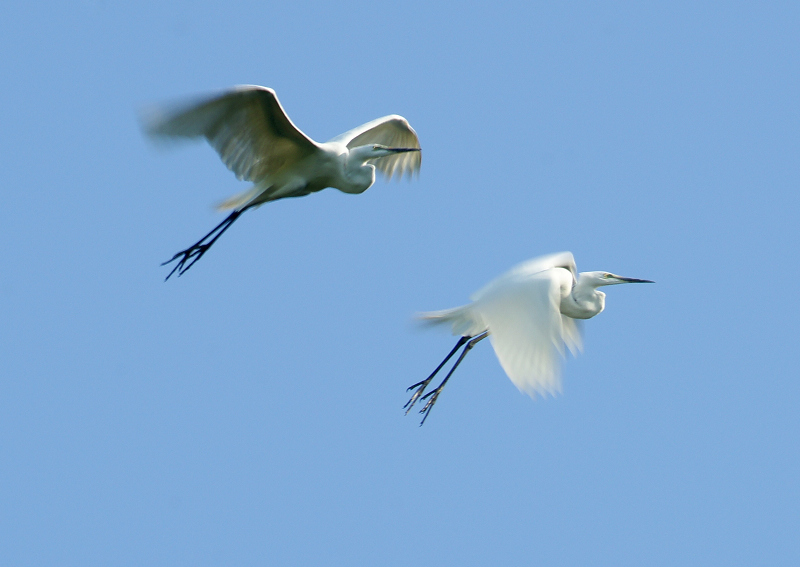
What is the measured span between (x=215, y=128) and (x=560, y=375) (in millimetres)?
3114

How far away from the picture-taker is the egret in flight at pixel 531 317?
8.23 metres

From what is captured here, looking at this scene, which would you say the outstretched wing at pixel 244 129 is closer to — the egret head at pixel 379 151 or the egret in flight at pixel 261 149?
the egret in flight at pixel 261 149

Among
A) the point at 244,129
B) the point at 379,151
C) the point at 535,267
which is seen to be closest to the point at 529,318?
the point at 535,267

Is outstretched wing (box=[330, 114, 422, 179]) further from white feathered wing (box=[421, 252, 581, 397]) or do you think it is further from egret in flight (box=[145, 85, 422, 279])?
white feathered wing (box=[421, 252, 581, 397])

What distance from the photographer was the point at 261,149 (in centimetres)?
969

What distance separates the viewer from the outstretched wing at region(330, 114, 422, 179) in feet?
37.6

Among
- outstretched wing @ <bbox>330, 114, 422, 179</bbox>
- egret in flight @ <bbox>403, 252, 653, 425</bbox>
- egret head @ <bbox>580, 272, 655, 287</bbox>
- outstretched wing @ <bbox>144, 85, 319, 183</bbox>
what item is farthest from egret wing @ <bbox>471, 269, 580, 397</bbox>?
outstretched wing @ <bbox>330, 114, 422, 179</bbox>

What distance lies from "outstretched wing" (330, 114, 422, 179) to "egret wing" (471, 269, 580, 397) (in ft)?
9.01

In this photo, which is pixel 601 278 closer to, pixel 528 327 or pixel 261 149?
pixel 528 327

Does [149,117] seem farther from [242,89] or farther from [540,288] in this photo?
[540,288]

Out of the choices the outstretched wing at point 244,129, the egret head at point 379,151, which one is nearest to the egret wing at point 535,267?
the egret head at point 379,151

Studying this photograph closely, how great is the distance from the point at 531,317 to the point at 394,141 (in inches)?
146

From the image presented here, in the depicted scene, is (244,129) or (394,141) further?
(394,141)

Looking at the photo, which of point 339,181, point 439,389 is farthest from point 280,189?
point 439,389
